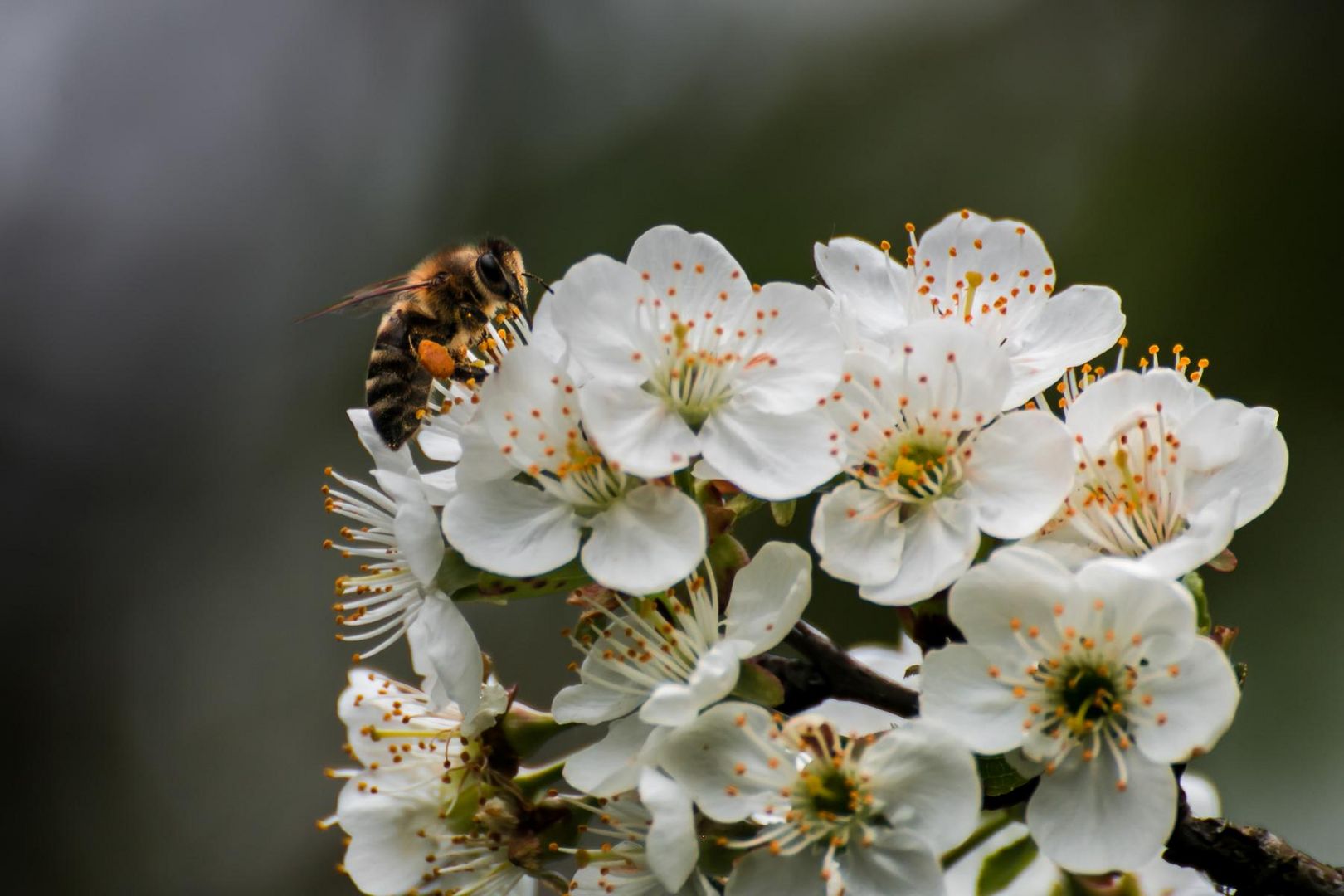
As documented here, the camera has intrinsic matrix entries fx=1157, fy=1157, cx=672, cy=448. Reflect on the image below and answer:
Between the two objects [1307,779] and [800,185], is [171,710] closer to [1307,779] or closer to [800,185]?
[800,185]

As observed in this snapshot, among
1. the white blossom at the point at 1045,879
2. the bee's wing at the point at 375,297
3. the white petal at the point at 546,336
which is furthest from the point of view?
the bee's wing at the point at 375,297

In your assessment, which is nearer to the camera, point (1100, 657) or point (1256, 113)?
point (1100, 657)

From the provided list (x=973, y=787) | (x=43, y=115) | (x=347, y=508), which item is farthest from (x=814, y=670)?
(x=43, y=115)

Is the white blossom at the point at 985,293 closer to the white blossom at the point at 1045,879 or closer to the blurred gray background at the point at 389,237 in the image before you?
the white blossom at the point at 1045,879

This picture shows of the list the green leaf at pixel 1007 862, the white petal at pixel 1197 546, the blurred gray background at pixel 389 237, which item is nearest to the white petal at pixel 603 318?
the white petal at pixel 1197 546

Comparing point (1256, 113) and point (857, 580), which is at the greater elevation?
point (1256, 113)

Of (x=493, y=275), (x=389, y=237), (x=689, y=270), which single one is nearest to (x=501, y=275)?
(x=493, y=275)

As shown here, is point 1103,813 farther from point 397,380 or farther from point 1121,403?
point 397,380
